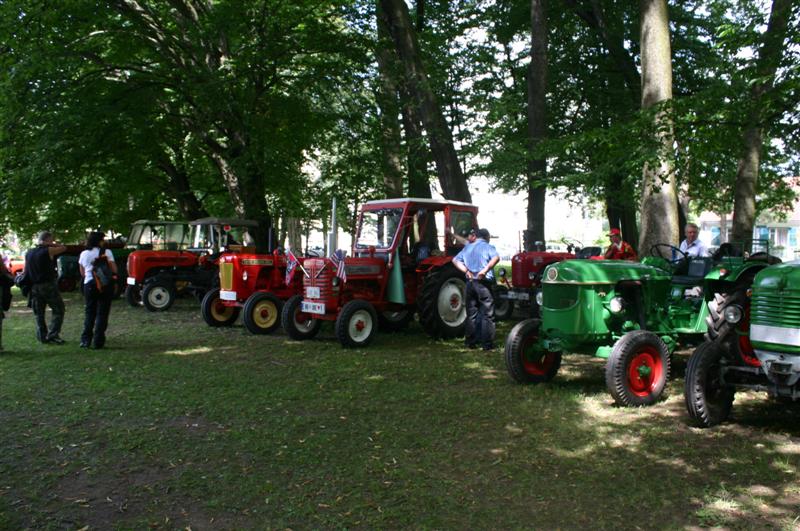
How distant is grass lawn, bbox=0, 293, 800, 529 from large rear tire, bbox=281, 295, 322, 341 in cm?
213

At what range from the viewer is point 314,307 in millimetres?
10047

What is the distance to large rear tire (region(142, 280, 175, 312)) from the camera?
14.8 metres

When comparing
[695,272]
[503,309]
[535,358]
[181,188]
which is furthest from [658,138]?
[181,188]

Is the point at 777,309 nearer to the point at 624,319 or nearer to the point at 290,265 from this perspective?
the point at 624,319

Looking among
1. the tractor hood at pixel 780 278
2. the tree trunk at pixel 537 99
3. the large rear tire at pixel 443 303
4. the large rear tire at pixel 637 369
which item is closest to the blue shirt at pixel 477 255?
the large rear tire at pixel 443 303

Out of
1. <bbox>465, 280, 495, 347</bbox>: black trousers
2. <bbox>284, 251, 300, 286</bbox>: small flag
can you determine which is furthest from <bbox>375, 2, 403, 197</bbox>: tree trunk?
<bbox>465, 280, 495, 347</bbox>: black trousers

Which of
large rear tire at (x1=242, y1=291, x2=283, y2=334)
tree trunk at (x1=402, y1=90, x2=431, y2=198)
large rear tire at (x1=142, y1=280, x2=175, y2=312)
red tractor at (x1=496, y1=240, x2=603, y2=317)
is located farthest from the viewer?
tree trunk at (x1=402, y1=90, x2=431, y2=198)

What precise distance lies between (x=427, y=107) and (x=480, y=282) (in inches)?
227

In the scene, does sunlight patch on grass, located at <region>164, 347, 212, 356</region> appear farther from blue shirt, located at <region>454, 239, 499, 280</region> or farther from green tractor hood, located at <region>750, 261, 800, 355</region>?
green tractor hood, located at <region>750, 261, 800, 355</region>

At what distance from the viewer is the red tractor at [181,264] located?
15000 millimetres

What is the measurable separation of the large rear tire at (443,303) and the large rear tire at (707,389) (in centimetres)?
476

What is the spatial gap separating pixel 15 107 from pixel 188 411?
33.0ft

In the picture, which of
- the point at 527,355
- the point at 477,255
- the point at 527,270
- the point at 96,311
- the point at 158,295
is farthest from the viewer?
the point at 158,295

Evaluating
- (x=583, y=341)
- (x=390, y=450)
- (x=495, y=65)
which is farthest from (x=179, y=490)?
(x=495, y=65)
